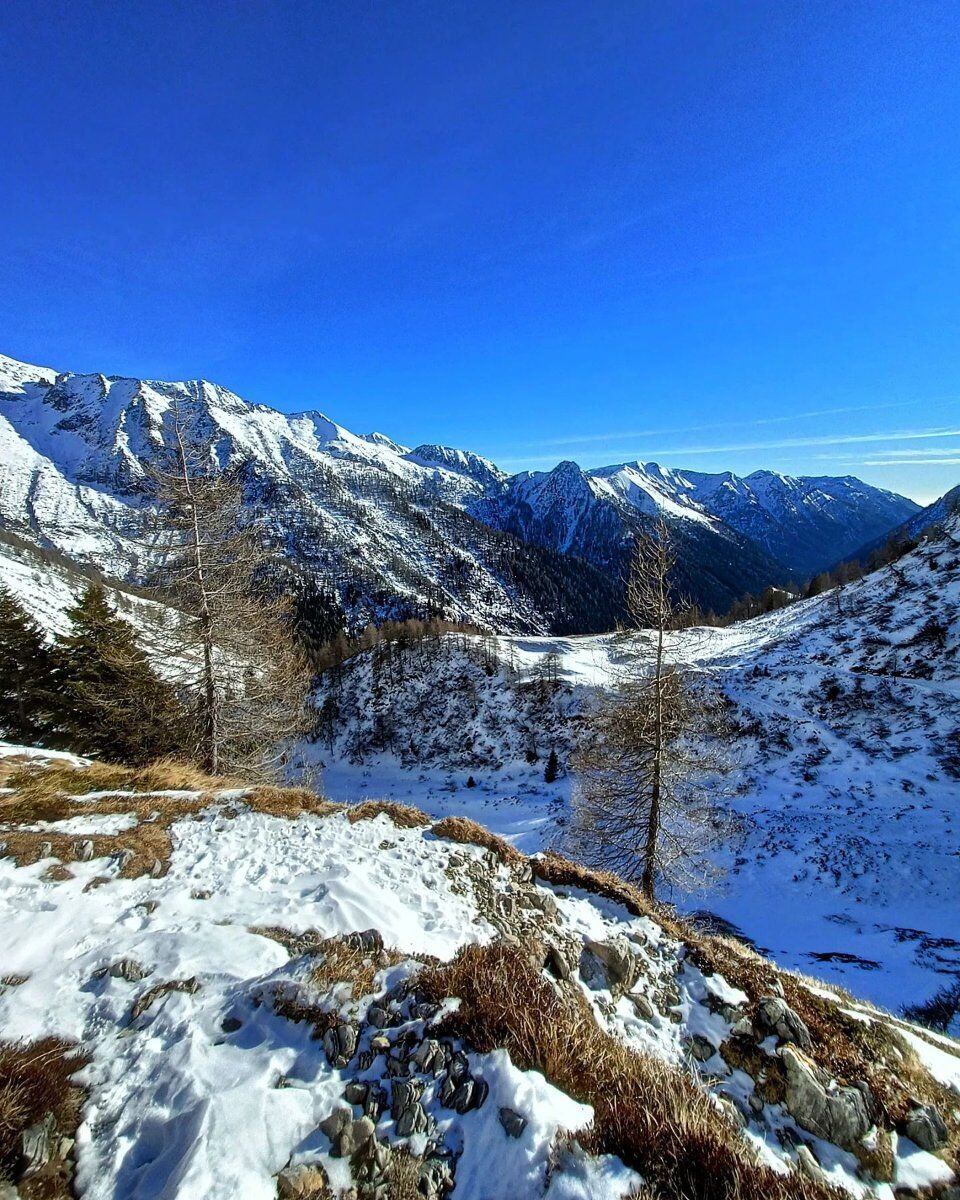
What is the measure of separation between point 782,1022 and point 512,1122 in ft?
13.4

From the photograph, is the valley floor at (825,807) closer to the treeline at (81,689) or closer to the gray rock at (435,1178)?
the gray rock at (435,1178)

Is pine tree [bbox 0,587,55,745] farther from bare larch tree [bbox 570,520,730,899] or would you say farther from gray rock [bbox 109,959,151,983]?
bare larch tree [bbox 570,520,730,899]

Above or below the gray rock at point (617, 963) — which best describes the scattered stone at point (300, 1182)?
above

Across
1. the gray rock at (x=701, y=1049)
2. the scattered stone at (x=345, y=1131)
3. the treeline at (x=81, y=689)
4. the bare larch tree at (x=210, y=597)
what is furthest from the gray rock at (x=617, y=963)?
the treeline at (x=81, y=689)

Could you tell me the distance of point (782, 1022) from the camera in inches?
232

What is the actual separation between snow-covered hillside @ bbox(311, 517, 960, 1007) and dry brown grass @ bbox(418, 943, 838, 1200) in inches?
462

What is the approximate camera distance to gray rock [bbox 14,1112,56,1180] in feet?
10.8

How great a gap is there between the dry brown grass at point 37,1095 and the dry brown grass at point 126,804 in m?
3.92

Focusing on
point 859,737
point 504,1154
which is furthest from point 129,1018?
point 859,737

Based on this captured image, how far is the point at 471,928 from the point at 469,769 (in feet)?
153

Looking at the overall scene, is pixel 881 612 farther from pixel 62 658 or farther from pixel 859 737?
pixel 62 658

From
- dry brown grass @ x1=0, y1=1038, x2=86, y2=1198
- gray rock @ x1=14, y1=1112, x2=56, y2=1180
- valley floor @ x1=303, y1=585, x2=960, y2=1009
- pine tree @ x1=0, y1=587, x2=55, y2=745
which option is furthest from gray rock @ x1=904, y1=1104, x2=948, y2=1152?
pine tree @ x1=0, y1=587, x2=55, y2=745

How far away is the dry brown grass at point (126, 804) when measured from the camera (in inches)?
320

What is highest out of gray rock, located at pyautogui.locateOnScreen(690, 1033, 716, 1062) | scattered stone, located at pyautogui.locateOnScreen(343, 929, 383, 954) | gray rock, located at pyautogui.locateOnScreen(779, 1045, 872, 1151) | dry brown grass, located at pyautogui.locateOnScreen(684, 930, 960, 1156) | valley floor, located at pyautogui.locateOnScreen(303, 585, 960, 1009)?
scattered stone, located at pyautogui.locateOnScreen(343, 929, 383, 954)
